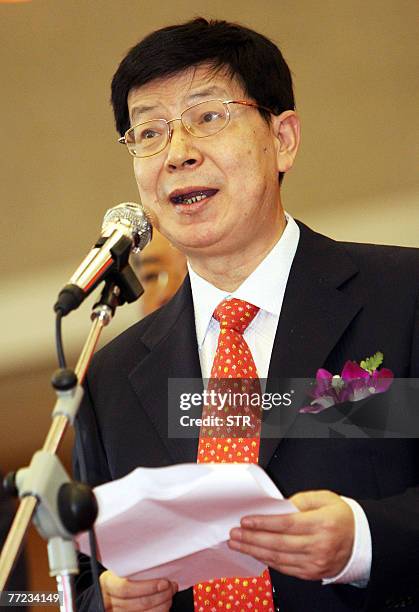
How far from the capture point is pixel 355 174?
5.76 m

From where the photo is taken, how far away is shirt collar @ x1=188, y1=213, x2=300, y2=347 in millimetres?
2355

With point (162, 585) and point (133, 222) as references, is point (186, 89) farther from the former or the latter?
point (162, 585)

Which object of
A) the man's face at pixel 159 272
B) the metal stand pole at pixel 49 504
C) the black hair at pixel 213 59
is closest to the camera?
the metal stand pole at pixel 49 504

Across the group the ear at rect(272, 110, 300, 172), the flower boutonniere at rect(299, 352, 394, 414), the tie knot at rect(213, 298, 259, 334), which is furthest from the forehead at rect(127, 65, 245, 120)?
the flower boutonniere at rect(299, 352, 394, 414)

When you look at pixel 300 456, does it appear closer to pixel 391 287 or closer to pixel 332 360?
pixel 332 360

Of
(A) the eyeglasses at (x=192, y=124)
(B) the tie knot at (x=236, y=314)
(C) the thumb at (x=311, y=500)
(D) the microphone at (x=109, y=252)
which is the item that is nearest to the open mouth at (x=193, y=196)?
(A) the eyeglasses at (x=192, y=124)

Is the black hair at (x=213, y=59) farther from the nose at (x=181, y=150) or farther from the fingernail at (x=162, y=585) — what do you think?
the fingernail at (x=162, y=585)

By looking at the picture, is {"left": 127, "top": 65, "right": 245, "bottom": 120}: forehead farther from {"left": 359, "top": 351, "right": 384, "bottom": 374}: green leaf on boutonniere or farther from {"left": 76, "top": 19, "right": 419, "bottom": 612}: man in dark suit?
{"left": 359, "top": 351, "right": 384, "bottom": 374}: green leaf on boutonniere

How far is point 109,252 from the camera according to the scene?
5.93 feet

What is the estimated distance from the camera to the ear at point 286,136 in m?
2.52

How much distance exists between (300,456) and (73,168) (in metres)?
4.26

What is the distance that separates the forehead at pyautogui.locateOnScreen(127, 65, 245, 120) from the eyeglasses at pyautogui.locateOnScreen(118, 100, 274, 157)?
0.06 feet

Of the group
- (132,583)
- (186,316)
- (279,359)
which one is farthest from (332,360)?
(132,583)

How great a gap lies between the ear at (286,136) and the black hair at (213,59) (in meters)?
0.02
